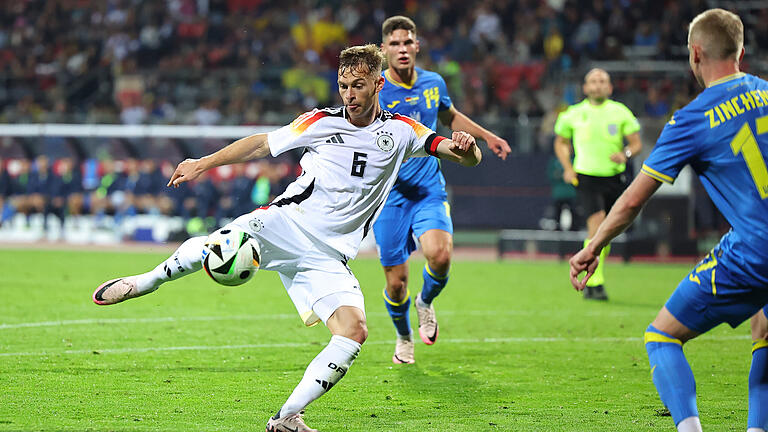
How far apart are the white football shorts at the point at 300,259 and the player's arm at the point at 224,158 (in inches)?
13.6

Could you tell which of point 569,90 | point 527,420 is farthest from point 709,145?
point 569,90

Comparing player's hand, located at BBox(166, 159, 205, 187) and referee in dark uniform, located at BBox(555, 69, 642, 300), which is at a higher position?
player's hand, located at BBox(166, 159, 205, 187)

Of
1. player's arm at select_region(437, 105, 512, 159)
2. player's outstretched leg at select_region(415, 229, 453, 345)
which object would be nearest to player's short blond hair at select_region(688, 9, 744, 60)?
player's arm at select_region(437, 105, 512, 159)

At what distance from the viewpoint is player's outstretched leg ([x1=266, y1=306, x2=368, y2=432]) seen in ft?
16.7

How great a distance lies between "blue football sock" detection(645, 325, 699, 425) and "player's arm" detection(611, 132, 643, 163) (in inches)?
316

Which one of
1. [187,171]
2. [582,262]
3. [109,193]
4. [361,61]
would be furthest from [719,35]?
[109,193]

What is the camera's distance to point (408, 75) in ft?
27.2

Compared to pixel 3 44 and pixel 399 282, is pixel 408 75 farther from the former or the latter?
pixel 3 44

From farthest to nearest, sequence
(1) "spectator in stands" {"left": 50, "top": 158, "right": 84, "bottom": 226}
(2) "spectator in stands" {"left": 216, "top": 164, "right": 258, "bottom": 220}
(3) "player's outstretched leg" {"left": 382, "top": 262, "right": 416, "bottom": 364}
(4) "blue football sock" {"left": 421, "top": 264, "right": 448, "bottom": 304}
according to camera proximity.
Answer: (1) "spectator in stands" {"left": 50, "top": 158, "right": 84, "bottom": 226}, (2) "spectator in stands" {"left": 216, "top": 164, "right": 258, "bottom": 220}, (4) "blue football sock" {"left": 421, "top": 264, "right": 448, "bottom": 304}, (3) "player's outstretched leg" {"left": 382, "top": 262, "right": 416, "bottom": 364}

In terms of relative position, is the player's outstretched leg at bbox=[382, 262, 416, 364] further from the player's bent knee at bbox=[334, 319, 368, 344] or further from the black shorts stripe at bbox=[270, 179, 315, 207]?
the player's bent knee at bbox=[334, 319, 368, 344]

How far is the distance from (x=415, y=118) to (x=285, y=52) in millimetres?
19340

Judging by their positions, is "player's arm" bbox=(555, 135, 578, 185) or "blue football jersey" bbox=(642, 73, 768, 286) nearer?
"blue football jersey" bbox=(642, 73, 768, 286)

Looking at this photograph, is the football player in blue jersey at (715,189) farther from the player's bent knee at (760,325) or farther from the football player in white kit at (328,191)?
the football player in white kit at (328,191)

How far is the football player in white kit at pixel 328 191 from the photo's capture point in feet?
18.4
